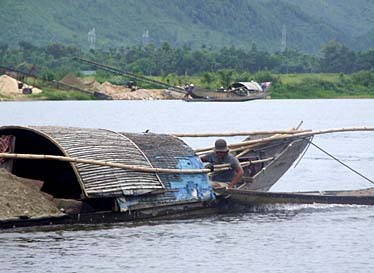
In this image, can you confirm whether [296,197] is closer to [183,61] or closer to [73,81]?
[73,81]

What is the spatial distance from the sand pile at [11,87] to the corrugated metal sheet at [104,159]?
70724mm

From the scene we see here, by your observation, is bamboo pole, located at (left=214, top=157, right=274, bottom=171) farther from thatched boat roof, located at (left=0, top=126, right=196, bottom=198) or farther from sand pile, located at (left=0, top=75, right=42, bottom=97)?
sand pile, located at (left=0, top=75, right=42, bottom=97)

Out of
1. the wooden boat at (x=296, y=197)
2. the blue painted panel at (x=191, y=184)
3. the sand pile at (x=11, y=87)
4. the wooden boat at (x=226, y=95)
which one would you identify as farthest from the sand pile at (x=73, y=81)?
the blue painted panel at (x=191, y=184)

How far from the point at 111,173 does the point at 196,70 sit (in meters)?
98.7

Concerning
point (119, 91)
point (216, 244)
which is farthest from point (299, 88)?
point (216, 244)

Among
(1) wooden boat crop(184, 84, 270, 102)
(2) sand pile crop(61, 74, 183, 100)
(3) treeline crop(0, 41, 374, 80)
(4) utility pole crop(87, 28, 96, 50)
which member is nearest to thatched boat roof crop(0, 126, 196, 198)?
(1) wooden boat crop(184, 84, 270, 102)

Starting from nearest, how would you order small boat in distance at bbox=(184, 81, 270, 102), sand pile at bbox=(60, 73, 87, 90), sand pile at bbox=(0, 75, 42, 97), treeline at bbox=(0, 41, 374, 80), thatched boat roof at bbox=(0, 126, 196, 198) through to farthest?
thatched boat roof at bbox=(0, 126, 196, 198)
sand pile at bbox=(0, 75, 42, 97)
small boat in distance at bbox=(184, 81, 270, 102)
sand pile at bbox=(60, 73, 87, 90)
treeline at bbox=(0, 41, 374, 80)

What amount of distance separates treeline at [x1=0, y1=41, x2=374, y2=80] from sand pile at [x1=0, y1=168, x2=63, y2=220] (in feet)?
280

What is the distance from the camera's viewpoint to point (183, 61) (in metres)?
117

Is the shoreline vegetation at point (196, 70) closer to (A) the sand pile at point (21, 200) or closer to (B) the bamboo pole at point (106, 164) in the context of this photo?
(B) the bamboo pole at point (106, 164)

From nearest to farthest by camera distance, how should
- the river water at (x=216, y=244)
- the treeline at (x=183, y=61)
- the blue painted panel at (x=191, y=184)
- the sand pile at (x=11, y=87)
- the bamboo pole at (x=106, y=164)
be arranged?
the river water at (x=216, y=244) → the bamboo pole at (x=106, y=164) → the blue painted panel at (x=191, y=184) → the sand pile at (x=11, y=87) → the treeline at (x=183, y=61)

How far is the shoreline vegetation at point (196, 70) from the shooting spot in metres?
101

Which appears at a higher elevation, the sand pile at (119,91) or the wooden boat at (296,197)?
the sand pile at (119,91)

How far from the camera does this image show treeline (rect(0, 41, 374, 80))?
11525cm
